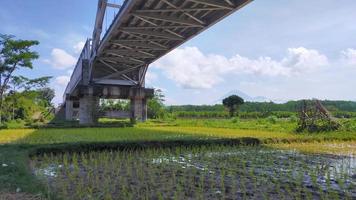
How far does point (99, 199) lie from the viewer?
13.8ft

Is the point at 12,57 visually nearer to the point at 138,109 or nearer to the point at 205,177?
the point at 138,109

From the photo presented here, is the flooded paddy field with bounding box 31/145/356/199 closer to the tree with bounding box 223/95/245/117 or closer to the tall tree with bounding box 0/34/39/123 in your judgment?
the tall tree with bounding box 0/34/39/123

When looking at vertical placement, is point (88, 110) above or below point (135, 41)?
below

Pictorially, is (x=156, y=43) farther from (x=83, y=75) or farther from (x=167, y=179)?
(x=167, y=179)

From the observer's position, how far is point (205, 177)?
5.61m

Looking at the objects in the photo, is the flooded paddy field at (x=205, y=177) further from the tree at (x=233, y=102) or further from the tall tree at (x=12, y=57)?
the tree at (x=233, y=102)

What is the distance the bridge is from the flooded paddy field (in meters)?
8.42

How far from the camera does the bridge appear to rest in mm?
15906

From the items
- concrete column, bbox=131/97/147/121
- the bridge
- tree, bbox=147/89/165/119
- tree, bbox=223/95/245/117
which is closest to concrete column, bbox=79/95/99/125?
the bridge

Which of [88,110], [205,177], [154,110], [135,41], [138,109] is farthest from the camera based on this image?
[154,110]

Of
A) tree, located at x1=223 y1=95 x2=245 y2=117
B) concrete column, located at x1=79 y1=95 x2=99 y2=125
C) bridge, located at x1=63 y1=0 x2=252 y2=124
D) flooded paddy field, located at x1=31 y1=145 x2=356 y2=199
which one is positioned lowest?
flooded paddy field, located at x1=31 y1=145 x2=356 y2=199

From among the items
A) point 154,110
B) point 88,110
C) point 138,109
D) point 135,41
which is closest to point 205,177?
point 135,41

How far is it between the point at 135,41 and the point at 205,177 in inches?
708

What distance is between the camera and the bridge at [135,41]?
52.2ft
